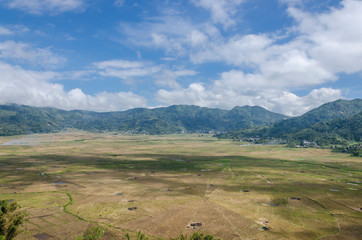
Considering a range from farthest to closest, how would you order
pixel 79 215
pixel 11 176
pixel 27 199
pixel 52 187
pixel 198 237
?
pixel 11 176, pixel 52 187, pixel 27 199, pixel 79 215, pixel 198 237

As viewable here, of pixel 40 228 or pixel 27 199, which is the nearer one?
pixel 40 228

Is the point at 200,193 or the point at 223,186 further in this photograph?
the point at 223,186

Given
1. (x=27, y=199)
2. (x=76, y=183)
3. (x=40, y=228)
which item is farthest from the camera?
(x=76, y=183)

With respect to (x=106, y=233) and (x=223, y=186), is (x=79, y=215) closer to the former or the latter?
(x=106, y=233)

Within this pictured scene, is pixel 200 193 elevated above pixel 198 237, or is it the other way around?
pixel 198 237

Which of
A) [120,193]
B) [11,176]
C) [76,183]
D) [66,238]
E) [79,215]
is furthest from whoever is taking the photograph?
[11,176]

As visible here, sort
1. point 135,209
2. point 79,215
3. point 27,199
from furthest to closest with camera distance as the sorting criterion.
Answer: point 27,199, point 135,209, point 79,215

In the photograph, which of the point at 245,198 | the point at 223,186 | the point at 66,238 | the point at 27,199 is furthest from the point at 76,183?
the point at 245,198

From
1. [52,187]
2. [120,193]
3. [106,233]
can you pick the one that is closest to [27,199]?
[52,187]

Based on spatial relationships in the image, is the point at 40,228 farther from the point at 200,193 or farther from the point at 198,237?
the point at 200,193
